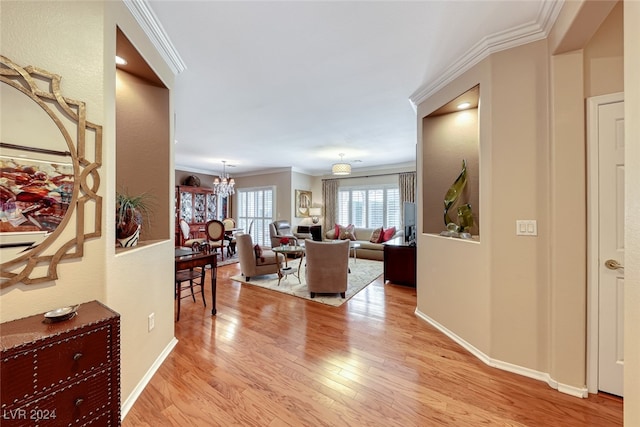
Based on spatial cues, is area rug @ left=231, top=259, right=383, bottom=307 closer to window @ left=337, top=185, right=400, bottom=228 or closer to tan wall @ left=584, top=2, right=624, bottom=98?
window @ left=337, top=185, right=400, bottom=228

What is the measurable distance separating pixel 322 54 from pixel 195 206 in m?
6.51

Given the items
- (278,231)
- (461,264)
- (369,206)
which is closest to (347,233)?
(369,206)

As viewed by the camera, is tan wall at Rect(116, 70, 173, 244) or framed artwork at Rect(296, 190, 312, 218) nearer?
tan wall at Rect(116, 70, 173, 244)

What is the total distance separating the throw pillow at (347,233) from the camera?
704 centimetres

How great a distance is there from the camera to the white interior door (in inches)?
61.9

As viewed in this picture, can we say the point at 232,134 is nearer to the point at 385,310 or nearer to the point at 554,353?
the point at 385,310

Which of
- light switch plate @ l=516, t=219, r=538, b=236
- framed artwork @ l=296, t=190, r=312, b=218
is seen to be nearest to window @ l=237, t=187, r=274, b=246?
framed artwork @ l=296, t=190, r=312, b=218

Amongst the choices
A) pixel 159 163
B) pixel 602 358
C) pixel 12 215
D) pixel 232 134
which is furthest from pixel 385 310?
pixel 232 134

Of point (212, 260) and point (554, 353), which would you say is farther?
point (212, 260)

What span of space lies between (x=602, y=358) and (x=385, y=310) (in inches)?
73.8

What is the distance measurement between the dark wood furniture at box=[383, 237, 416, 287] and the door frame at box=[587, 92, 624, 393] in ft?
7.99

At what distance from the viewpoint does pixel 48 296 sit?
120cm

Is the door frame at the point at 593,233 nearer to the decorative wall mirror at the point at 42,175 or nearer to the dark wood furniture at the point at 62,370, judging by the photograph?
the dark wood furniture at the point at 62,370

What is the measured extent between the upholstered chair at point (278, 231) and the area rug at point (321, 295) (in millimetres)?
1176
